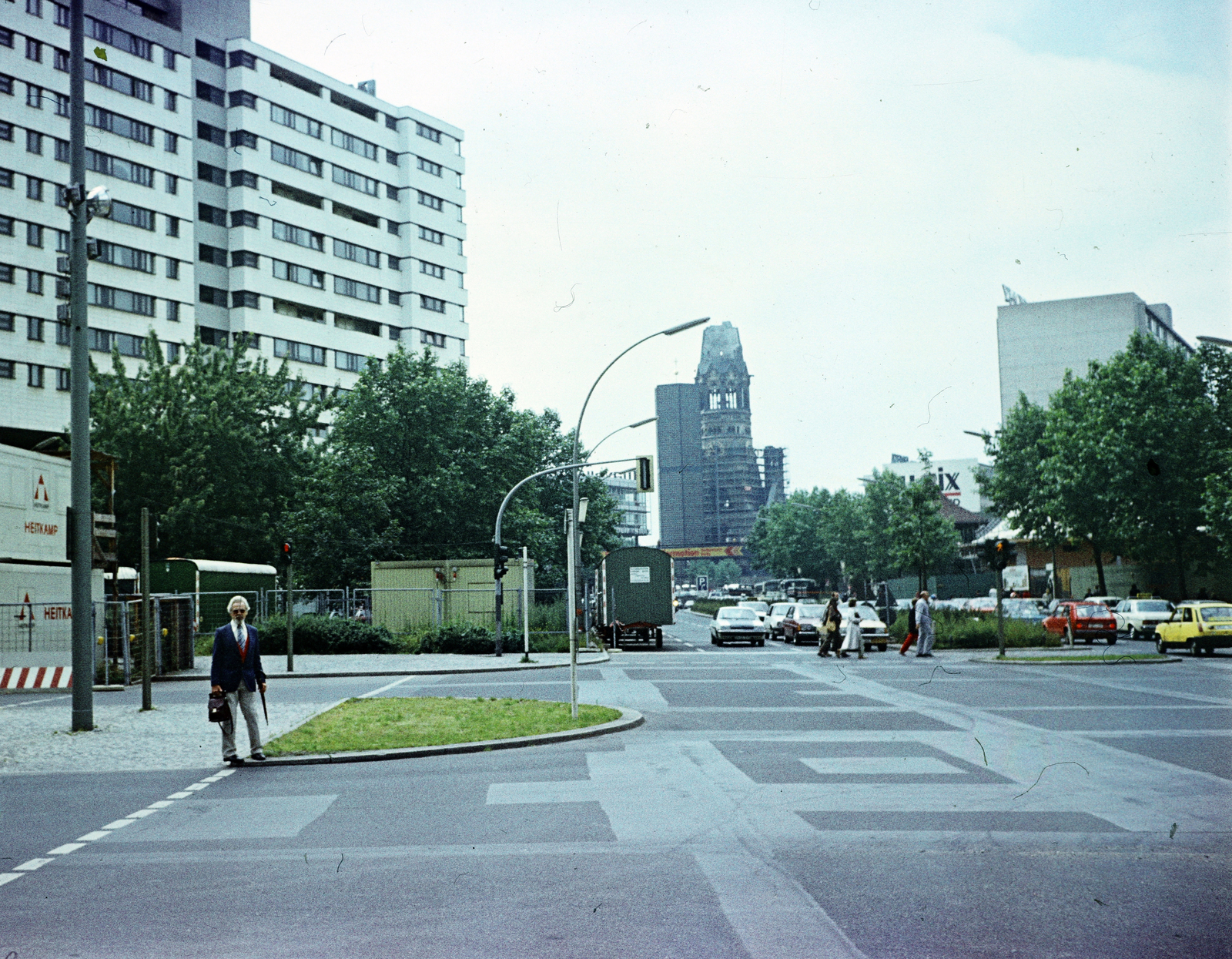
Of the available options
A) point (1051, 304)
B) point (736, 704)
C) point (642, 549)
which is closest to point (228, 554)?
point (642, 549)

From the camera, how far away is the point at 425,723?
1535 centimetres

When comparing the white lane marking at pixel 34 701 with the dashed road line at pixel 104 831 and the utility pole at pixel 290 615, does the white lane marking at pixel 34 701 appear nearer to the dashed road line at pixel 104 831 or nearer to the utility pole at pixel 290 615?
the utility pole at pixel 290 615

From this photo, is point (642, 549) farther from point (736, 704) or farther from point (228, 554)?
point (736, 704)

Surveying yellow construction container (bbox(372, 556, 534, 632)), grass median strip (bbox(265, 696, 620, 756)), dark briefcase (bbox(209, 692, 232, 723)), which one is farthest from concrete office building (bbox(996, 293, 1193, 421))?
dark briefcase (bbox(209, 692, 232, 723))

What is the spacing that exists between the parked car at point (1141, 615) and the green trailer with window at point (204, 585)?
96.8ft

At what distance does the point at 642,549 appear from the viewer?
43094mm

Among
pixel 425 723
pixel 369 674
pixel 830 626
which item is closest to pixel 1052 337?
pixel 830 626

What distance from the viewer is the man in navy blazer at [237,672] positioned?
12633 mm

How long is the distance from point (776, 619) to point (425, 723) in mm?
37118

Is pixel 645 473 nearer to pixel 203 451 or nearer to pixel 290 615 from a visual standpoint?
pixel 290 615

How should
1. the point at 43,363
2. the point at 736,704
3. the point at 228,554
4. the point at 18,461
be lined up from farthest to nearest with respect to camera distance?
1. the point at 43,363
2. the point at 228,554
3. the point at 18,461
4. the point at 736,704

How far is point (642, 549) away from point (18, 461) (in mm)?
22572

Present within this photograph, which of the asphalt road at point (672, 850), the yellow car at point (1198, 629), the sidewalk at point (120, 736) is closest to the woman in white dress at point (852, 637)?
the yellow car at point (1198, 629)

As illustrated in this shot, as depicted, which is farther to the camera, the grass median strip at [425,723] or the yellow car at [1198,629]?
the yellow car at [1198,629]
